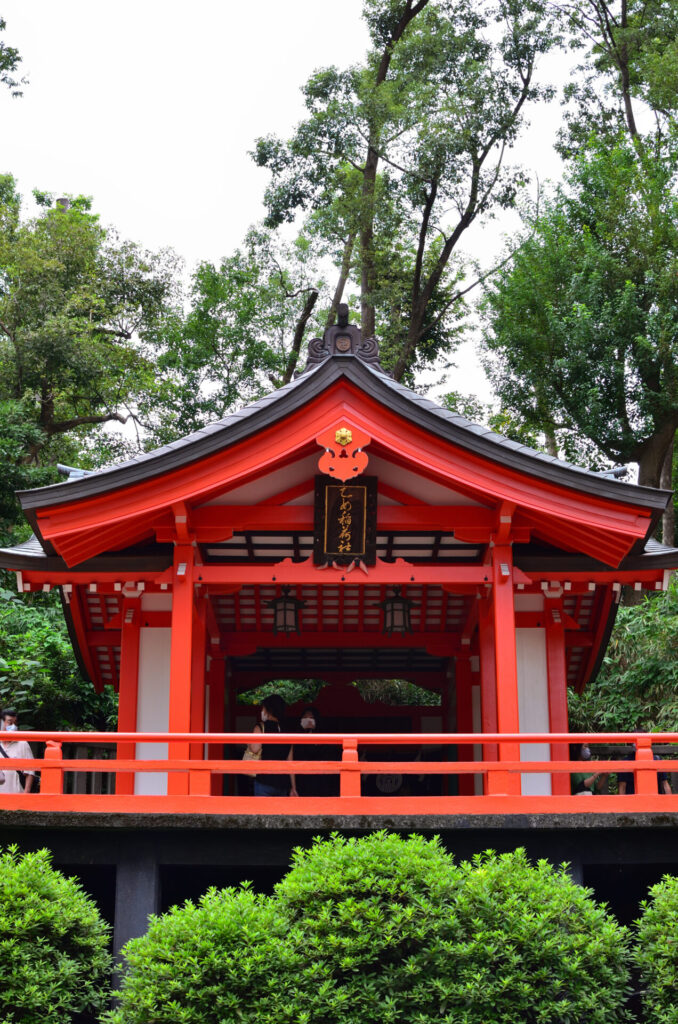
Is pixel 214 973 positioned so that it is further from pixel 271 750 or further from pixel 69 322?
pixel 69 322

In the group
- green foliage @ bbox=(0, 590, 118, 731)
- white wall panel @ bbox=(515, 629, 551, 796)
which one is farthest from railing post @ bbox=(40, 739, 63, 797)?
green foliage @ bbox=(0, 590, 118, 731)

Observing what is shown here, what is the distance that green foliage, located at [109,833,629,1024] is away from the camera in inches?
287

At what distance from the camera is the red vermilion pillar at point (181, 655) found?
11062 millimetres

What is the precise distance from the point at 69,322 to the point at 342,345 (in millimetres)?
18221

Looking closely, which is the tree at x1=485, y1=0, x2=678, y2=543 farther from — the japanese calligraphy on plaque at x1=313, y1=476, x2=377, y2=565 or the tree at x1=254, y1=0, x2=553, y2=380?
the japanese calligraphy on plaque at x1=313, y1=476, x2=377, y2=565

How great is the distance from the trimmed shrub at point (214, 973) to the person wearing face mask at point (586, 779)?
379 centimetres

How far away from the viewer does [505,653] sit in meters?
11.3

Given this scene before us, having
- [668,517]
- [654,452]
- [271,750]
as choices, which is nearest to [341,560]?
[271,750]

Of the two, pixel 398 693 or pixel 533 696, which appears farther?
pixel 398 693

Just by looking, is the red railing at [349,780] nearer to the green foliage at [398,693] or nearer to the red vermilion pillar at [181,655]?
the red vermilion pillar at [181,655]

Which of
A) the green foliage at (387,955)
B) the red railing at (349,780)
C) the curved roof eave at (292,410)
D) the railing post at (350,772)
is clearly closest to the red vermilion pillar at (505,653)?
the red railing at (349,780)

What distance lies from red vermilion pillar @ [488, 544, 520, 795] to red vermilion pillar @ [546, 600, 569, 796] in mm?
1552

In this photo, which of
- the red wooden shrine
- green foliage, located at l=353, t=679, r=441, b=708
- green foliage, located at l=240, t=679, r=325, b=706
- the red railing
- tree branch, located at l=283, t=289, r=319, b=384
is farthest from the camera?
tree branch, located at l=283, t=289, r=319, b=384

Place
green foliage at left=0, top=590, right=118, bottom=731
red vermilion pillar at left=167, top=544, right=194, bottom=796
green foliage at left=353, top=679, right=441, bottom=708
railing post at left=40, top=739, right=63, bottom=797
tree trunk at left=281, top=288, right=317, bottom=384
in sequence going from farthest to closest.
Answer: tree trunk at left=281, top=288, right=317, bottom=384, green foliage at left=353, top=679, right=441, bottom=708, green foliage at left=0, top=590, right=118, bottom=731, red vermilion pillar at left=167, top=544, right=194, bottom=796, railing post at left=40, top=739, right=63, bottom=797
